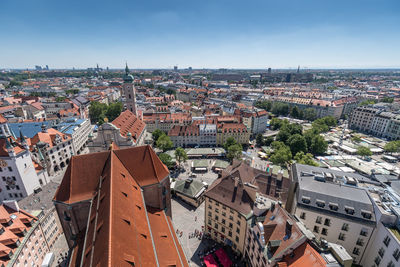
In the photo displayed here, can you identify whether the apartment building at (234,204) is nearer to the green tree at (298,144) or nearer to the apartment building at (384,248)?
the apartment building at (384,248)

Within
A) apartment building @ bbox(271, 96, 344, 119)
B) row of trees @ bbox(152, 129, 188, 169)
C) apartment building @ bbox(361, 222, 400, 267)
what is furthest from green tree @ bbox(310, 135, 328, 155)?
apartment building @ bbox(271, 96, 344, 119)

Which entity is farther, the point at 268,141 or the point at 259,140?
the point at 259,140

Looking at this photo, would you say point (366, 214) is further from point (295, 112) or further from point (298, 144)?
point (295, 112)

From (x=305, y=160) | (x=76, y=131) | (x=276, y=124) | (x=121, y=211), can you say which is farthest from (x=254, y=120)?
(x=121, y=211)

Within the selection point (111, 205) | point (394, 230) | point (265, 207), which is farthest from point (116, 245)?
point (394, 230)

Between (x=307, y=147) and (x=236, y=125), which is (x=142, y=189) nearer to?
(x=236, y=125)

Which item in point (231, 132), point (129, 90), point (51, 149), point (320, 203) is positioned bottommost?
point (231, 132)
